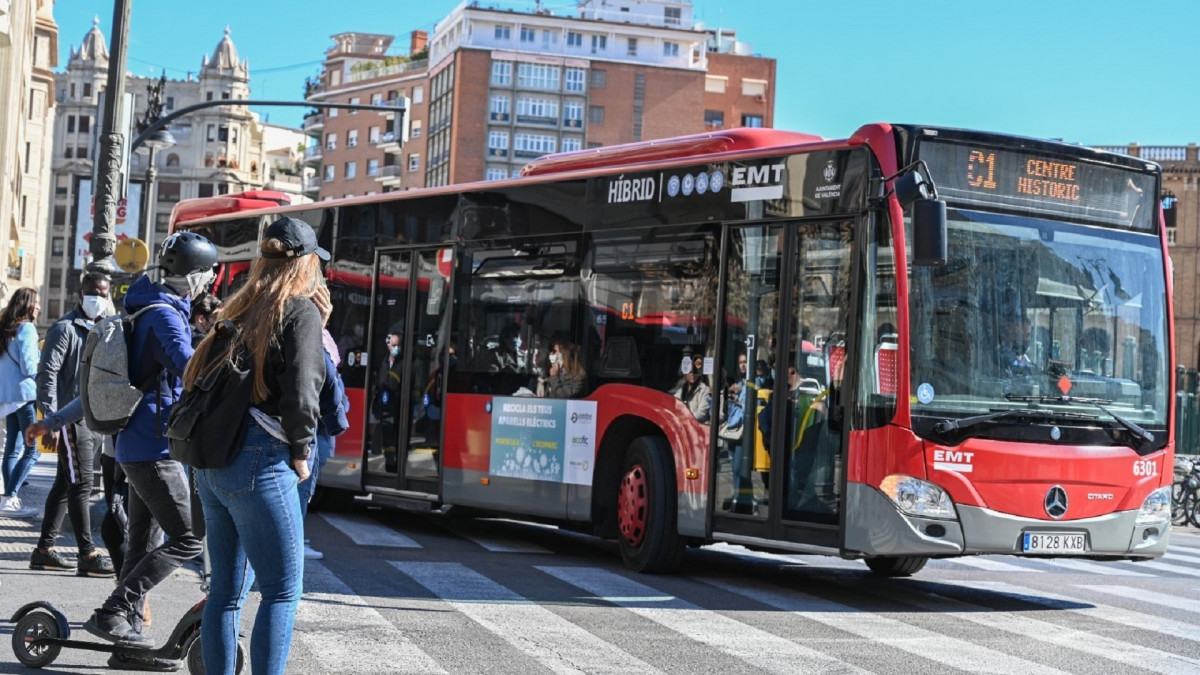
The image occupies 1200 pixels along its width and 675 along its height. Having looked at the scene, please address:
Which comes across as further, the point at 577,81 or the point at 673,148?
the point at 577,81

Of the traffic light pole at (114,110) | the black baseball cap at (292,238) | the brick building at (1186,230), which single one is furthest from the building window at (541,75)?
the black baseball cap at (292,238)

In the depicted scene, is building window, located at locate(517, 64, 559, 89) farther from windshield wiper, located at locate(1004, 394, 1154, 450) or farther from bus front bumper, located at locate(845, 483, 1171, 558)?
bus front bumper, located at locate(845, 483, 1171, 558)

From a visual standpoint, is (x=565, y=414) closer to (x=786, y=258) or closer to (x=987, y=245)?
(x=786, y=258)

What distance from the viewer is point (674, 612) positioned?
987 centimetres

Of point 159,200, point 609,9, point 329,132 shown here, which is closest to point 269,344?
point 609,9

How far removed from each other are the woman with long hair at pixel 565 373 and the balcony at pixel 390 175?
109m

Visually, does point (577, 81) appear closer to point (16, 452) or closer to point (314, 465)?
point (16, 452)

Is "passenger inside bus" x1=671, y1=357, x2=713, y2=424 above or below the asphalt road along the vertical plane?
above

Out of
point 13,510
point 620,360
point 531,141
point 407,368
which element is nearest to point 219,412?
point 620,360

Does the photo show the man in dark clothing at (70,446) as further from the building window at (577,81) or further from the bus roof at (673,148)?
the building window at (577,81)

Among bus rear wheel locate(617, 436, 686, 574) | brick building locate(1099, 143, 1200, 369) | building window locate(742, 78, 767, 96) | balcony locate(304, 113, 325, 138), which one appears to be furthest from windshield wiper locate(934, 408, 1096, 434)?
balcony locate(304, 113, 325, 138)

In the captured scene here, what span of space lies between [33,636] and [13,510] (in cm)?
690

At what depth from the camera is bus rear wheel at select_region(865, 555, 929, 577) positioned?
1270 centimetres

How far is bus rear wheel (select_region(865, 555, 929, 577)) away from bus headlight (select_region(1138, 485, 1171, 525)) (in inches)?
82.4
